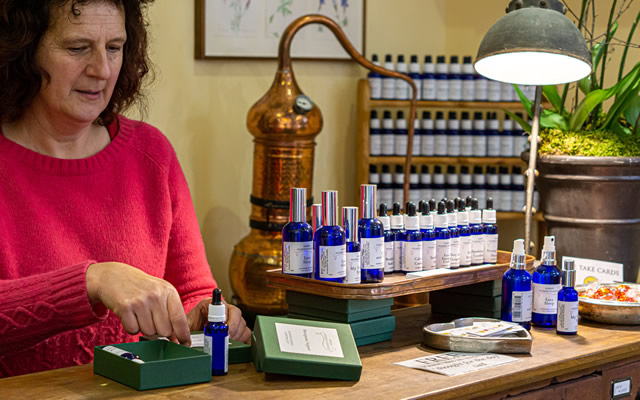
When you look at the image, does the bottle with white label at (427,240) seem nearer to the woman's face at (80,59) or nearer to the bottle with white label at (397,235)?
the bottle with white label at (397,235)

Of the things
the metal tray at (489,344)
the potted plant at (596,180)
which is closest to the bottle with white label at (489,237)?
the metal tray at (489,344)

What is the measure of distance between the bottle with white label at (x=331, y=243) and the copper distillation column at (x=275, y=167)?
215 centimetres

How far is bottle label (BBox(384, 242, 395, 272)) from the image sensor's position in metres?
1.95

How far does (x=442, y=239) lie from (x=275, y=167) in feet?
6.71

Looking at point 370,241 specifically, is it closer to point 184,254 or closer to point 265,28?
point 184,254

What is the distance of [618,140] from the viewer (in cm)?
288

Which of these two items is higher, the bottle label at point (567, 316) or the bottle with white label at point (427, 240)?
the bottle with white label at point (427, 240)

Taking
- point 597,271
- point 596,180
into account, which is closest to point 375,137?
point 596,180

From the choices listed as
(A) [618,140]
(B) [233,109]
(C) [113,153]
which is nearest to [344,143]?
(B) [233,109]

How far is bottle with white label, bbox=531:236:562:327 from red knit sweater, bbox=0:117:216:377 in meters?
0.84

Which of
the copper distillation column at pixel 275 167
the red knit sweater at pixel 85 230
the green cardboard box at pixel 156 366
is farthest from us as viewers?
the copper distillation column at pixel 275 167

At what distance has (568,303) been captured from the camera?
1980 mm

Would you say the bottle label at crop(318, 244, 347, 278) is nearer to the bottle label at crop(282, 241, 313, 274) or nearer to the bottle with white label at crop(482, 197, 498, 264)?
the bottle label at crop(282, 241, 313, 274)

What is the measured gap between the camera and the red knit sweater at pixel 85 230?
172 centimetres
